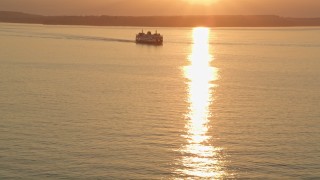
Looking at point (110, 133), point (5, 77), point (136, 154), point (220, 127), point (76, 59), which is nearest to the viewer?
point (136, 154)

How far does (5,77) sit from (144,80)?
1177 cm

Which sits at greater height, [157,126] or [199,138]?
[157,126]

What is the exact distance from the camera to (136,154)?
79.3 feet

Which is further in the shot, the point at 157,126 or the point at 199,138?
the point at 157,126

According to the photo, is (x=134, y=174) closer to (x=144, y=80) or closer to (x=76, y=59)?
(x=144, y=80)

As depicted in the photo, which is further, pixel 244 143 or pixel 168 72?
pixel 168 72

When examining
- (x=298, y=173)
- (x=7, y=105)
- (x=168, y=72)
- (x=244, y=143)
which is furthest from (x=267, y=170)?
(x=168, y=72)

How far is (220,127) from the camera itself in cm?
3028

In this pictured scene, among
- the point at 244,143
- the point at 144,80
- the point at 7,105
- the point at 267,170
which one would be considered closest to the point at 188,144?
the point at 244,143

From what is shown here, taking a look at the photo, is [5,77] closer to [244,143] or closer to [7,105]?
[7,105]

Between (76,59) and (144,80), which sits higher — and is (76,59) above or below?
above

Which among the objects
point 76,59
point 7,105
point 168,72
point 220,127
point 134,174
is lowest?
point 134,174

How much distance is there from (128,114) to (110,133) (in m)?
5.32

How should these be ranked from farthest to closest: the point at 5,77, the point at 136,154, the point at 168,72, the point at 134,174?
the point at 168,72 < the point at 5,77 < the point at 136,154 < the point at 134,174
